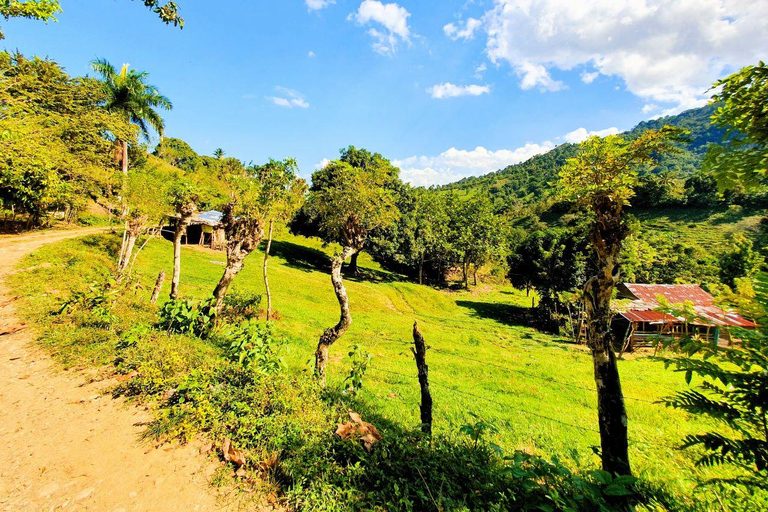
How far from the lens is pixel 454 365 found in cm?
1502

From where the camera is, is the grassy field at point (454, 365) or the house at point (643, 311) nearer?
the grassy field at point (454, 365)

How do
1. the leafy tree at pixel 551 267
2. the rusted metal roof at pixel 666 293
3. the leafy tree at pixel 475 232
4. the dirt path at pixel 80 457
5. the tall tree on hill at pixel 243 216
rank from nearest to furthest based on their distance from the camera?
the dirt path at pixel 80 457 < the tall tree on hill at pixel 243 216 < the rusted metal roof at pixel 666 293 < the leafy tree at pixel 551 267 < the leafy tree at pixel 475 232

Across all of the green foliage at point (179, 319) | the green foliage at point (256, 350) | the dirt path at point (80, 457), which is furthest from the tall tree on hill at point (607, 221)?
the green foliage at point (179, 319)

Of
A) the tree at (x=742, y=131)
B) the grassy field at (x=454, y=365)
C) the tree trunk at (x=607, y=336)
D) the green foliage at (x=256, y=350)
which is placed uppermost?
the tree at (x=742, y=131)

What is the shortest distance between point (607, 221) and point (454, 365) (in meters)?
11.7

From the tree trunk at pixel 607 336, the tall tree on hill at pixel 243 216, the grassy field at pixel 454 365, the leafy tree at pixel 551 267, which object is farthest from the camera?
the leafy tree at pixel 551 267

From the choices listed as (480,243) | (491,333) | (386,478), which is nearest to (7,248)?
(386,478)

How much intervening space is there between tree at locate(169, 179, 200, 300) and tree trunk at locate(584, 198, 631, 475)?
13482 millimetres

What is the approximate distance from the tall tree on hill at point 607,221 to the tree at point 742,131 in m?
1.83

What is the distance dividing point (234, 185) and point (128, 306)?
18.8ft

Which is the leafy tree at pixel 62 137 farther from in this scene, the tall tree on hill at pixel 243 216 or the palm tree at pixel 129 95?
the tall tree on hill at pixel 243 216

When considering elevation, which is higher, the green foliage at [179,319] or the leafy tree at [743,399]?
the leafy tree at [743,399]

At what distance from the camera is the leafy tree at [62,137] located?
46.1 feet

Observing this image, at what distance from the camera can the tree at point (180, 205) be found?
11898 mm
